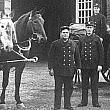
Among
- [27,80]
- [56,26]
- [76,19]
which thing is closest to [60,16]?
[56,26]

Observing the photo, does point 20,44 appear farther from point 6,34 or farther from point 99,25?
point 99,25

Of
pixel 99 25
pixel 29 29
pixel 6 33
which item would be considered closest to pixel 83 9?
pixel 99 25

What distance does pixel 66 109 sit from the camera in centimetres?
893

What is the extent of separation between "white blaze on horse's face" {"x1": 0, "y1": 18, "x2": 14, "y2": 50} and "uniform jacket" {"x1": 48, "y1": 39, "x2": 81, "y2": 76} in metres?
0.96

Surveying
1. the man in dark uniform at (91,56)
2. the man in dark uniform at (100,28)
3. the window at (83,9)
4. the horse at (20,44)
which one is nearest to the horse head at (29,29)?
the horse at (20,44)

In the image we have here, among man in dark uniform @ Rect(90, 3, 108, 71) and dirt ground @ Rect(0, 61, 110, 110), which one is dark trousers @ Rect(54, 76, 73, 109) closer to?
dirt ground @ Rect(0, 61, 110, 110)

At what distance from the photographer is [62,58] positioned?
883 cm

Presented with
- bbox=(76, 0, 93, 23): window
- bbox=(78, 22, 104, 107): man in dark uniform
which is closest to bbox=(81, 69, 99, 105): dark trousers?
bbox=(78, 22, 104, 107): man in dark uniform

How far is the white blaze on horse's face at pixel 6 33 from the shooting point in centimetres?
906

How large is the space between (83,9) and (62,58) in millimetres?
13313

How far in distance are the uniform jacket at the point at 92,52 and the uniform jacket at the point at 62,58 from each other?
0.70 metres

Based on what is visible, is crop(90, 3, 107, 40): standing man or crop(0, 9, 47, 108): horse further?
crop(90, 3, 107, 40): standing man

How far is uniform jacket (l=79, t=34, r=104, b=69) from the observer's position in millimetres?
9477

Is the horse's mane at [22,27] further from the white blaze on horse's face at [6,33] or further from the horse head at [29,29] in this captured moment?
the white blaze on horse's face at [6,33]
